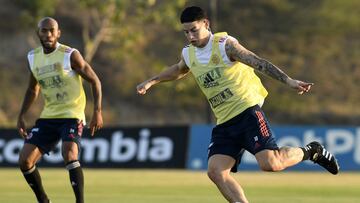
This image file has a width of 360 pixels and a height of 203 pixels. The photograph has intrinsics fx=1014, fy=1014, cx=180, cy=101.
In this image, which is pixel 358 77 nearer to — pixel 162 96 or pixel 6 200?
pixel 162 96

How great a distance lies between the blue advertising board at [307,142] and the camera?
84.3 ft

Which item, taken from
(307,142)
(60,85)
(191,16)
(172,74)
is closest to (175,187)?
(307,142)

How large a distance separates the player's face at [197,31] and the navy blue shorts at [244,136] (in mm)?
911

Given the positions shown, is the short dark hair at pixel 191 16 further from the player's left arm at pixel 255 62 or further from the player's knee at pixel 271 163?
the player's knee at pixel 271 163

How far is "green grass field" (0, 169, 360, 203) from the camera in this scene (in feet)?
51.9

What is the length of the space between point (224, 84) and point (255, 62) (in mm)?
478

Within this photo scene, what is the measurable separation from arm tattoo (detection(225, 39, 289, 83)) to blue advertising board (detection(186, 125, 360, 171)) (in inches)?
593

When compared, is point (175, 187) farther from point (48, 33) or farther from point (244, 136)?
point (244, 136)

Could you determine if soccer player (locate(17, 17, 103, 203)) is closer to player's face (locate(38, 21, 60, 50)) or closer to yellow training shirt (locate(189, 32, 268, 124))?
player's face (locate(38, 21, 60, 50))

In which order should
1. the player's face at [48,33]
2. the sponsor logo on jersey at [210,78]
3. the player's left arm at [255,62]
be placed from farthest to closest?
1. the player's face at [48,33]
2. the sponsor logo on jersey at [210,78]
3. the player's left arm at [255,62]

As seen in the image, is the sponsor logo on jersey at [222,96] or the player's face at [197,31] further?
the sponsor logo on jersey at [222,96]

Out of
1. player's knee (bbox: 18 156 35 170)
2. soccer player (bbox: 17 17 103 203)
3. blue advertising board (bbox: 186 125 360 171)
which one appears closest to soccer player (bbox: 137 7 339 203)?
soccer player (bbox: 17 17 103 203)

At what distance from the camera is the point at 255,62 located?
10648 mm

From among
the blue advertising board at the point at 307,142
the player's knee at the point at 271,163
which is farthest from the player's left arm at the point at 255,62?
the blue advertising board at the point at 307,142
